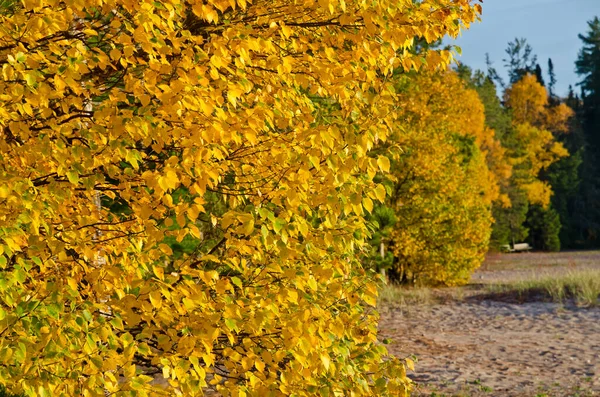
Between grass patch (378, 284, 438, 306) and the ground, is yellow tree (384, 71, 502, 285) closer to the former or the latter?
the ground

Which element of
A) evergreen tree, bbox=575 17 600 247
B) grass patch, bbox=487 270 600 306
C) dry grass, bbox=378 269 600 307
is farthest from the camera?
evergreen tree, bbox=575 17 600 247

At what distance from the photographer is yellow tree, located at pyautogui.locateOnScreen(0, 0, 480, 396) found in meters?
3.73

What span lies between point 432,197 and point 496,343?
764 cm

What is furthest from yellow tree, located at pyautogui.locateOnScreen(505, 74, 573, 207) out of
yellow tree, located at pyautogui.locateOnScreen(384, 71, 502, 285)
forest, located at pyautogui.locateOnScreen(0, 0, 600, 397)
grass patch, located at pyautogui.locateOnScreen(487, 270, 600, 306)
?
forest, located at pyautogui.locateOnScreen(0, 0, 600, 397)

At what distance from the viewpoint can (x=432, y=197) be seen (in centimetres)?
1928

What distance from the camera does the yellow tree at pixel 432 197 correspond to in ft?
62.1

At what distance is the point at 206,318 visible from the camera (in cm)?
402

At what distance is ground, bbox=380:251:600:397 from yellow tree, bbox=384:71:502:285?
39.5 inches

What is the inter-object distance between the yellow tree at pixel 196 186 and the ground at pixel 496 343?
2546 millimetres

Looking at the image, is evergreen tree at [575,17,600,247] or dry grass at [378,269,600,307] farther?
evergreen tree at [575,17,600,247]

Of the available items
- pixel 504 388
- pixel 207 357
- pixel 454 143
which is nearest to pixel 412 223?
pixel 454 143

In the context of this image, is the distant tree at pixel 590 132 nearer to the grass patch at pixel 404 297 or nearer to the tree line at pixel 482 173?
the tree line at pixel 482 173

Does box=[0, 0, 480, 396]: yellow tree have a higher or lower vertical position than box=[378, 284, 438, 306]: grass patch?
higher

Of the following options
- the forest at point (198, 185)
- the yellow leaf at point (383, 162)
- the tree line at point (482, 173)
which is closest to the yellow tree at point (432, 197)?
the tree line at point (482, 173)
